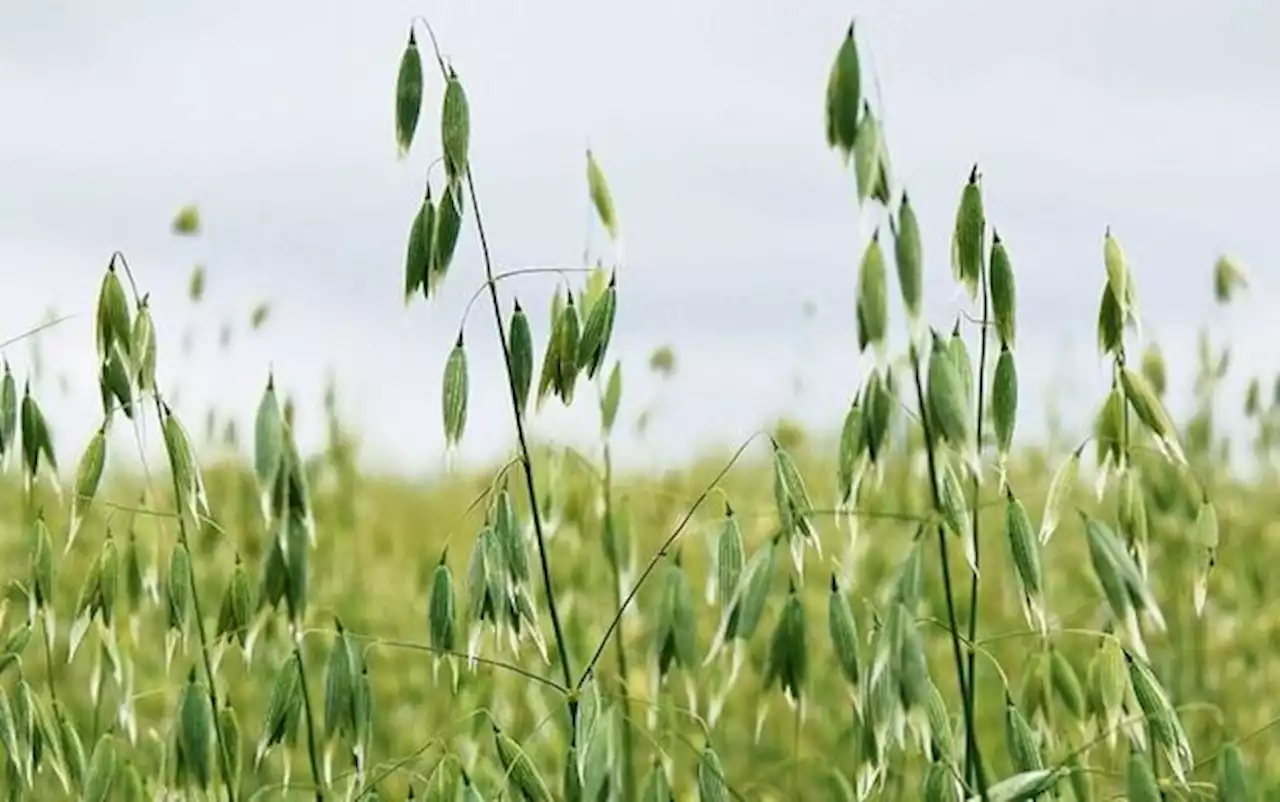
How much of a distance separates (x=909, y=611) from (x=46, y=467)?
3.72ft

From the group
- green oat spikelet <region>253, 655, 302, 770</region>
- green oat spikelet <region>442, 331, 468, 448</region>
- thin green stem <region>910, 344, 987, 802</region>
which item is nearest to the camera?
thin green stem <region>910, 344, 987, 802</region>

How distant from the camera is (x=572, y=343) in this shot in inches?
68.5

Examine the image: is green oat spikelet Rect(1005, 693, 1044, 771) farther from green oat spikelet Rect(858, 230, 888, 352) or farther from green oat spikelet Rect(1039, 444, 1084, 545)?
green oat spikelet Rect(858, 230, 888, 352)

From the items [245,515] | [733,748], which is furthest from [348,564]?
[733,748]

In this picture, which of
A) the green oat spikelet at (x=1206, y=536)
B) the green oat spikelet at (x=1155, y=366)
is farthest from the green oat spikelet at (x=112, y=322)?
the green oat spikelet at (x=1155, y=366)

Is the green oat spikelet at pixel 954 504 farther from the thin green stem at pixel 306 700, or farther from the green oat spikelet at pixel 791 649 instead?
the thin green stem at pixel 306 700

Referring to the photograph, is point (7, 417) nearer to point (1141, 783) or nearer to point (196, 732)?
point (196, 732)

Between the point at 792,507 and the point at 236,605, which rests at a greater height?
the point at 792,507

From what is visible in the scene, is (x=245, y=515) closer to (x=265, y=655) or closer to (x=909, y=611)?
(x=265, y=655)

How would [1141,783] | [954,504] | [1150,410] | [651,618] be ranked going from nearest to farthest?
[1141,783] < [954,504] < [1150,410] < [651,618]

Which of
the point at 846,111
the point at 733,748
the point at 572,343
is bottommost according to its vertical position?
the point at 733,748

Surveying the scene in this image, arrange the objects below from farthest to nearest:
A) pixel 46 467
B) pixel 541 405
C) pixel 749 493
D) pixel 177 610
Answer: pixel 749 493
pixel 46 467
pixel 177 610
pixel 541 405

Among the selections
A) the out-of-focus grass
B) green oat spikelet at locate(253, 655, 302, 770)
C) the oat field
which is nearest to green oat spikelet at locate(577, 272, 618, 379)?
the oat field

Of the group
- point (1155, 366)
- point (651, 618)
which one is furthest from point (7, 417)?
point (651, 618)
